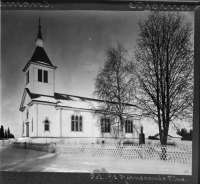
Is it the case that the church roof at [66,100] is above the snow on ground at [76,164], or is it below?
above

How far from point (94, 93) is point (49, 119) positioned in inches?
41.0

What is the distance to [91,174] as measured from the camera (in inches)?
153

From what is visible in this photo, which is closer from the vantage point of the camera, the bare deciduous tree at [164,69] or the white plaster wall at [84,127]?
the bare deciduous tree at [164,69]

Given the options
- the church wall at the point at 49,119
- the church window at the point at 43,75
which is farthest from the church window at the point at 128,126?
the church window at the point at 43,75

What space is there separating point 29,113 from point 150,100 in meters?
2.47

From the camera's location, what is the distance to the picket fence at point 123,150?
397 centimetres

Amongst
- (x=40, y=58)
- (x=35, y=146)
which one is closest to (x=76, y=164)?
(x=35, y=146)

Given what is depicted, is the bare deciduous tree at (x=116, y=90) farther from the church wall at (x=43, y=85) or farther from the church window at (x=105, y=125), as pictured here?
the church wall at (x=43, y=85)

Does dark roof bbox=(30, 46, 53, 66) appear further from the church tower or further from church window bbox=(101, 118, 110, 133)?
church window bbox=(101, 118, 110, 133)

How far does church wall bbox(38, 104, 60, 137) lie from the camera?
12.9ft

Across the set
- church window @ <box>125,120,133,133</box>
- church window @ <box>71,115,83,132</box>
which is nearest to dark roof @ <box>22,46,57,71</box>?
church window @ <box>71,115,83,132</box>

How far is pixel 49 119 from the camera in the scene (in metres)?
3.95

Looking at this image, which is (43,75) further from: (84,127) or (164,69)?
(164,69)

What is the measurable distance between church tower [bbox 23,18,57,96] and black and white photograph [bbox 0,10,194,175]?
0.02 m
